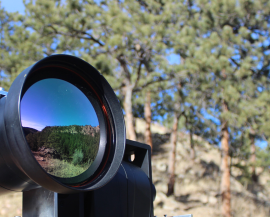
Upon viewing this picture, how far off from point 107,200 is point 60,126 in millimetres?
364

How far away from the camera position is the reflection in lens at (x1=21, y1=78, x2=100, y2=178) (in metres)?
0.98

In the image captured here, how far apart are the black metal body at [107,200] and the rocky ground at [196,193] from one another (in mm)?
6306

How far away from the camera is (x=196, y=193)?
38.6 feet

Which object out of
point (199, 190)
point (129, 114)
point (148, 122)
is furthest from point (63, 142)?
point (199, 190)

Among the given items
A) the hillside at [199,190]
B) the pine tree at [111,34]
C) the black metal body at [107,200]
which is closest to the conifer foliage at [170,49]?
the pine tree at [111,34]

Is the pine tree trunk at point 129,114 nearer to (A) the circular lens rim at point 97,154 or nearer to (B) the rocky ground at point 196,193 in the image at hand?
(B) the rocky ground at point 196,193

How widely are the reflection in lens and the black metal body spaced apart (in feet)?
0.45

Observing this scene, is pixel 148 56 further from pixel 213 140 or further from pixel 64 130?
pixel 64 130

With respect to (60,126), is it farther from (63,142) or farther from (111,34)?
(111,34)

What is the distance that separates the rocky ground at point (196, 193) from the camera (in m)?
9.44

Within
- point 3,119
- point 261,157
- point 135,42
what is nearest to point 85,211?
point 3,119

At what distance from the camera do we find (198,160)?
15641 mm

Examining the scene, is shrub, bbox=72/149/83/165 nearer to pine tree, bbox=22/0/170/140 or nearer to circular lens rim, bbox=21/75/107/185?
circular lens rim, bbox=21/75/107/185

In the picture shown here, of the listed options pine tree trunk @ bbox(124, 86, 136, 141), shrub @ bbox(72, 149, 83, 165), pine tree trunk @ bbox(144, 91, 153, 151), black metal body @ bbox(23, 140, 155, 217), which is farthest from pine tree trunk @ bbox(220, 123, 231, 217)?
shrub @ bbox(72, 149, 83, 165)
